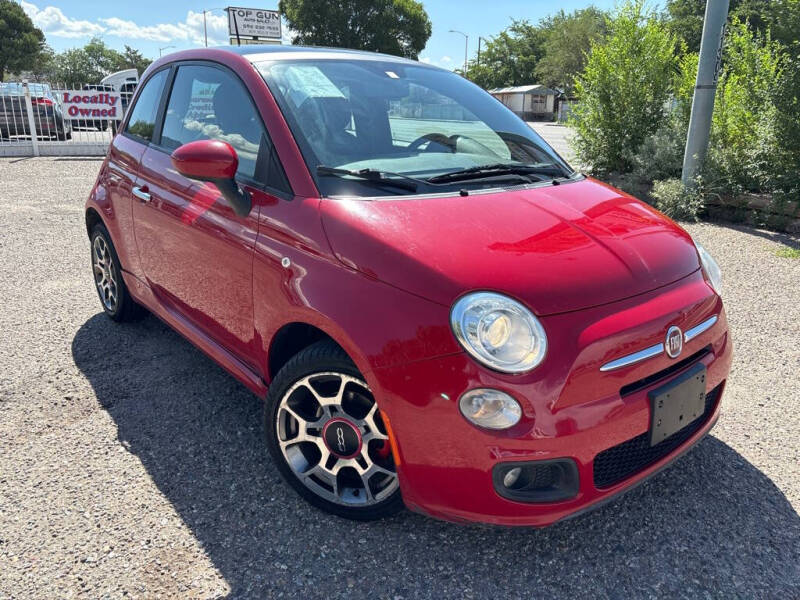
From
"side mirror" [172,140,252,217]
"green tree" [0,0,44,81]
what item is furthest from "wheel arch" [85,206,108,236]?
"green tree" [0,0,44,81]

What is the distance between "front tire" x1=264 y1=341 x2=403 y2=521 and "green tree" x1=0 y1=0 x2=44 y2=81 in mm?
60352

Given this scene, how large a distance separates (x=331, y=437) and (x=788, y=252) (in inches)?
225

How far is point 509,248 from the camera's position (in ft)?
6.79

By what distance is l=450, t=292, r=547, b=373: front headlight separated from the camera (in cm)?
183

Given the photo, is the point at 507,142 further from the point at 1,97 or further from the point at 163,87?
the point at 1,97

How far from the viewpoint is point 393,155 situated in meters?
2.61

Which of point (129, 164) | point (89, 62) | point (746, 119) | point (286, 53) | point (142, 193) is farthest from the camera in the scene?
point (89, 62)

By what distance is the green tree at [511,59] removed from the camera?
7312 centimetres

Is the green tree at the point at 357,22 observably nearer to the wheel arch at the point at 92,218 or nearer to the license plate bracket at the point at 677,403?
the wheel arch at the point at 92,218

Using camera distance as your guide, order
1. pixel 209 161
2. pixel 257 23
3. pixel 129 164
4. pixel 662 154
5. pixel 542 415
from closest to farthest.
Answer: pixel 542 415, pixel 209 161, pixel 129 164, pixel 662 154, pixel 257 23

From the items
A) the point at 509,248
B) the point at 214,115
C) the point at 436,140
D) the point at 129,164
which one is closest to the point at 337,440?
the point at 509,248

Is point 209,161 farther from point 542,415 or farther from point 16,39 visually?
point 16,39

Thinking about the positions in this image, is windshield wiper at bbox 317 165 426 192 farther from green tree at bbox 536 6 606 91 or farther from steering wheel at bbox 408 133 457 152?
green tree at bbox 536 6 606 91

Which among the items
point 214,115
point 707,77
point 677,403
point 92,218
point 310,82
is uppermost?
point 707,77
